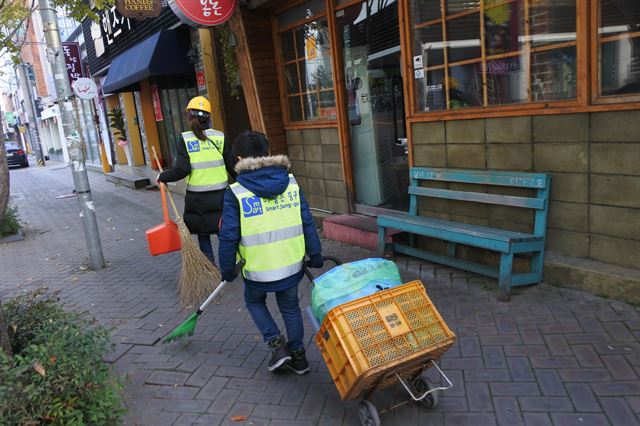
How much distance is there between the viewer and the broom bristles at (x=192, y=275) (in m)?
4.95

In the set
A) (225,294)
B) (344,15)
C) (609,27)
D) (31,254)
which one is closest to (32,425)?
(225,294)

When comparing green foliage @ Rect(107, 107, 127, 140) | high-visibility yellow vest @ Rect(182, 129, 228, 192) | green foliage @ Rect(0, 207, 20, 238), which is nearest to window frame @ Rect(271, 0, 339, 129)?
high-visibility yellow vest @ Rect(182, 129, 228, 192)

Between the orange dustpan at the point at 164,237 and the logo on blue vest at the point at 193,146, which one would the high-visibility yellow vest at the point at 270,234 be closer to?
the logo on blue vest at the point at 193,146

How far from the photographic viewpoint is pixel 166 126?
13.0 meters

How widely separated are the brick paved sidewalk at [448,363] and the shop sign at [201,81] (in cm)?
448

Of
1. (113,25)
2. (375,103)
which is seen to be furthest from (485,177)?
(113,25)

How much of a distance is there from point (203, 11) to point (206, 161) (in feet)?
8.45

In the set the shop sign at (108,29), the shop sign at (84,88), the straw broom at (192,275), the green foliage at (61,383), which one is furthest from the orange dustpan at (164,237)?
the shop sign at (108,29)

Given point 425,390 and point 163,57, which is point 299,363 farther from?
point 163,57

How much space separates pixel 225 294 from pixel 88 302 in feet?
4.79

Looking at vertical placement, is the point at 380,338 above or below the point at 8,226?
above

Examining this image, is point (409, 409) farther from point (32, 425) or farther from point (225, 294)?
point (225, 294)

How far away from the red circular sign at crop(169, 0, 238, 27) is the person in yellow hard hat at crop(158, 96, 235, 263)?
197cm

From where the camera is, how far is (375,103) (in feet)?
20.9
